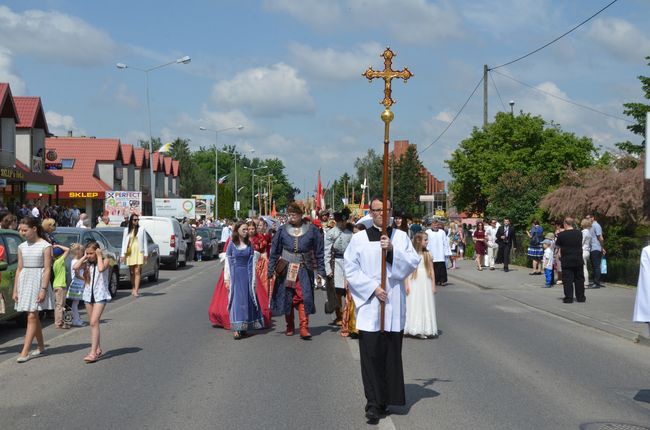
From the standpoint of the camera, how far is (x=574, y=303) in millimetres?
16734

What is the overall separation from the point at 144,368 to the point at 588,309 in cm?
938

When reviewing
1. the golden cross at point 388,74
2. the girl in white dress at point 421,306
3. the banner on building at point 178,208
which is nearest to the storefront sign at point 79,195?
the banner on building at point 178,208

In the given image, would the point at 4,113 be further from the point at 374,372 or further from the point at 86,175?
the point at 374,372

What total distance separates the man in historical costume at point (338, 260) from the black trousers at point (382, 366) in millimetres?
5559

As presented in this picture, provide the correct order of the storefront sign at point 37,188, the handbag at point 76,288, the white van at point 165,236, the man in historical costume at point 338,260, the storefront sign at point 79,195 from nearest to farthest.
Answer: the handbag at point 76,288 → the man in historical costume at point 338,260 → the white van at point 165,236 → the storefront sign at point 37,188 → the storefront sign at point 79,195

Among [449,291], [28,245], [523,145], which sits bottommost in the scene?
[449,291]

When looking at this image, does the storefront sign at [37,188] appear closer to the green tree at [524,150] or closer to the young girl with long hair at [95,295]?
the green tree at [524,150]

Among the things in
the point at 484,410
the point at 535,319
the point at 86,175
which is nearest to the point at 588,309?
the point at 535,319

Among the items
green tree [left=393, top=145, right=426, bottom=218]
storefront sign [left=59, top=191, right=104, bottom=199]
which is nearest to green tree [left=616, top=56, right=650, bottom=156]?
storefront sign [left=59, top=191, right=104, bottom=199]

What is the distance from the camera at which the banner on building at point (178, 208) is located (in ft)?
178

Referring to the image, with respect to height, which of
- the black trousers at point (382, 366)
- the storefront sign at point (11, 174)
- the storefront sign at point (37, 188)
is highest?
the storefront sign at point (11, 174)

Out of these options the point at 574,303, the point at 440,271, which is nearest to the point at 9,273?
the point at 574,303

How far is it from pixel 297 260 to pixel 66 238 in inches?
304

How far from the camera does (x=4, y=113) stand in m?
35.8
